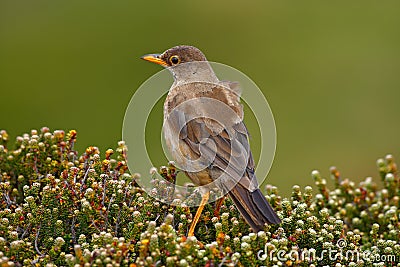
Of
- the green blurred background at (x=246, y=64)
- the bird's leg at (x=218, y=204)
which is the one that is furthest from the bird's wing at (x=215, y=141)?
the green blurred background at (x=246, y=64)

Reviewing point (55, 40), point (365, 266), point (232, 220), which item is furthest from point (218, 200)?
point (55, 40)

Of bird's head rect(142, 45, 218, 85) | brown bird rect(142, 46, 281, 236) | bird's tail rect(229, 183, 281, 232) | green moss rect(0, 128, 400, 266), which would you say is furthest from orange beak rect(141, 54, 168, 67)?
bird's tail rect(229, 183, 281, 232)

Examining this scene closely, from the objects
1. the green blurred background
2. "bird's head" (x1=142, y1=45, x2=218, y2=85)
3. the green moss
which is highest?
the green blurred background

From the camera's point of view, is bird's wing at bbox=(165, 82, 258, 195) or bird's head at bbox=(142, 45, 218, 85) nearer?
bird's wing at bbox=(165, 82, 258, 195)

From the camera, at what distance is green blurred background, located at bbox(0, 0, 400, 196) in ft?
46.5

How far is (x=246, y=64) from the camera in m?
16.2

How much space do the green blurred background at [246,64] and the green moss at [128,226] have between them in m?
6.67

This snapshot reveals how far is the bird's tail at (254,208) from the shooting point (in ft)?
18.5

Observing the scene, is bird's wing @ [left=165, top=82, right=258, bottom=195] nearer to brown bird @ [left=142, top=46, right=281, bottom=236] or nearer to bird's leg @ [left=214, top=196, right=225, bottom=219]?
brown bird @ [left=142, top=46, right=281, bottom=236]

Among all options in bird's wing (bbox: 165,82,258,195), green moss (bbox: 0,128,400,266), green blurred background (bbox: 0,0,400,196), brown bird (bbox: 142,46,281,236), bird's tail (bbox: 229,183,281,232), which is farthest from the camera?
green blurred background (bbox: 0,0,400,196)

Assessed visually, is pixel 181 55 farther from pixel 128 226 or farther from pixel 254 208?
pixel 128 226

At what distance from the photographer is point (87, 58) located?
16281mm

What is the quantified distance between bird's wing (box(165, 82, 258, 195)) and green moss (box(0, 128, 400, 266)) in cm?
32

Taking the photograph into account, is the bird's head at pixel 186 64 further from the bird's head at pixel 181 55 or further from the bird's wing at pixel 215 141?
the bird's wing at pixel 215 141
